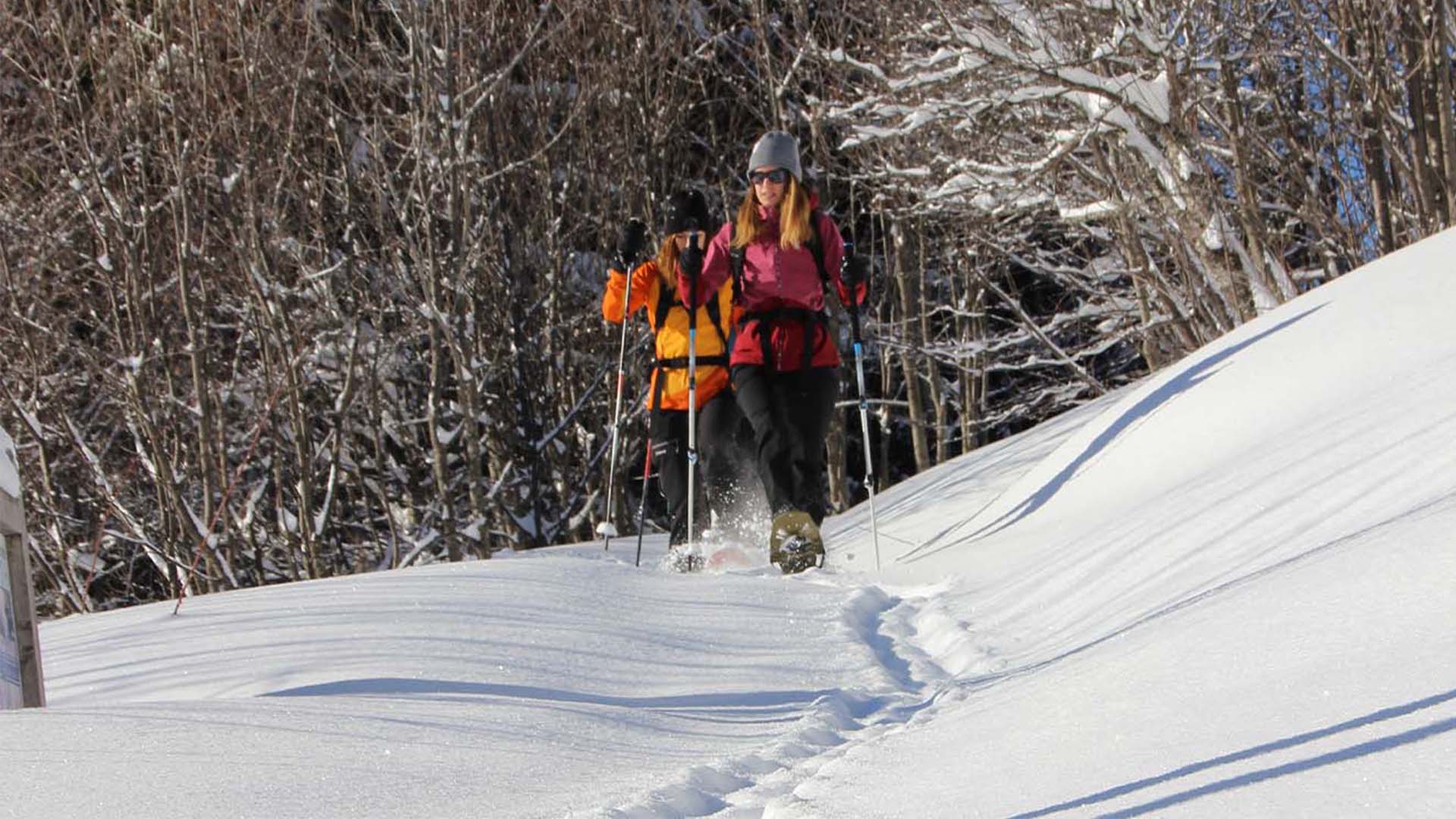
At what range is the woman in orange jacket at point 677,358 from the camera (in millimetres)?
8117

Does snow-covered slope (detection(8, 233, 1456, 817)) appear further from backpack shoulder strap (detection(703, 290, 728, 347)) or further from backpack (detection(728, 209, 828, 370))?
backpack shoulder strap (detection(703, 290, 728, 347))

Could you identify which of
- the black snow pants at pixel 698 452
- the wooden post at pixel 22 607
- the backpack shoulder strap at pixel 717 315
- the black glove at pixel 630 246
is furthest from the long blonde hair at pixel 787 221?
the wooden post at pixel 22 607

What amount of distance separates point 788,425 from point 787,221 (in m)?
0.97

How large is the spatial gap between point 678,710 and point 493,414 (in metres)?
10.1

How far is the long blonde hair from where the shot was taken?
7359mm

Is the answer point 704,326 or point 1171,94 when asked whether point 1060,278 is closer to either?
point 1171,94

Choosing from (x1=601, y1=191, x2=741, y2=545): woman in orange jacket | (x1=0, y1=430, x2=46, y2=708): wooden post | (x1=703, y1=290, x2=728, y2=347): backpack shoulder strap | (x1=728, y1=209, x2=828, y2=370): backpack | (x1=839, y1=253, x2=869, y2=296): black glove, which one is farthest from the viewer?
(x1=703, y1=290, x2=728, y2=347): backpack shoulder strap

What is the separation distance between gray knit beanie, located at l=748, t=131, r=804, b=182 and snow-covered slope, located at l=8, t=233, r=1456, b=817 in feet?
6.26

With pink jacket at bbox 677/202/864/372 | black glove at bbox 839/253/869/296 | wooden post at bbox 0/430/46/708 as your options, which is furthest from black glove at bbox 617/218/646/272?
wooden post at bbox 0/430/46/708

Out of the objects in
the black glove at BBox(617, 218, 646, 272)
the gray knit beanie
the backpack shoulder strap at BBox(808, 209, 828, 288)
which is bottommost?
the backpack shoulder strap at BBox(808, 209, 828, 288)

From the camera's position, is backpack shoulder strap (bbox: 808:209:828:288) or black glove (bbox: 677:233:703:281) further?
black glove (bbox: 677:233:703:281)

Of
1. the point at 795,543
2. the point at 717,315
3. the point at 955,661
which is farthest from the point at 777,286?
the point at 955,661

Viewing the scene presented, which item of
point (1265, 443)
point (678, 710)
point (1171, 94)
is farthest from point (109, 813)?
point (1171, 94)

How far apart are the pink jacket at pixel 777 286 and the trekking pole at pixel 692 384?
159mm
